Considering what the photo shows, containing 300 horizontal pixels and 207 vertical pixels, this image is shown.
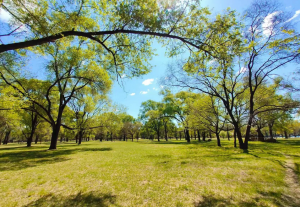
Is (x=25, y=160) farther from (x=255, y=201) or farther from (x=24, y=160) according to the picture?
(x=255, y=201)

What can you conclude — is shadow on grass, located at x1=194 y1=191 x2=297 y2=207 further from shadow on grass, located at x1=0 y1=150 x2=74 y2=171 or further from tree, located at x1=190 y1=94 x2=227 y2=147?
tree, located at x1=190 y1=94 x2=227 y2=147

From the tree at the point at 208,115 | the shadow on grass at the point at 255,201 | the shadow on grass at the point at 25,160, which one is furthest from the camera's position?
the tree at the point at 208,115

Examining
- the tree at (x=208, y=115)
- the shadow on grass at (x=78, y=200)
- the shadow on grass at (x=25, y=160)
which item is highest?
the tree at (x=208, y=115)

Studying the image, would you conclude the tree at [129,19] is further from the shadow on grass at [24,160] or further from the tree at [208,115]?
the tree at [208,115]

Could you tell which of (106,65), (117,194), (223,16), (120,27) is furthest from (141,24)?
(117,194)

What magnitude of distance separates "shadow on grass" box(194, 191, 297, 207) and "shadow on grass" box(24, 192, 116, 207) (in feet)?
8.67

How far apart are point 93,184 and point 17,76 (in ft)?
61.3

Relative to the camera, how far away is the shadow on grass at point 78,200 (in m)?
3.71

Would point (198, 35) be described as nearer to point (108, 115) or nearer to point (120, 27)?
point (120, 27)

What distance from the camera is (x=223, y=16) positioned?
6.22 metres

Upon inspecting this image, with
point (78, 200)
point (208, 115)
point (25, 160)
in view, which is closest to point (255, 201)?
point (78, 200)

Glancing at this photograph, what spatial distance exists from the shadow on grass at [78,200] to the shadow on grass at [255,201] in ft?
8.67

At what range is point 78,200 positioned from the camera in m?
3.94

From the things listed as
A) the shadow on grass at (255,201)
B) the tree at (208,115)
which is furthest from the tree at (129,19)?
the tree at (208,115)
